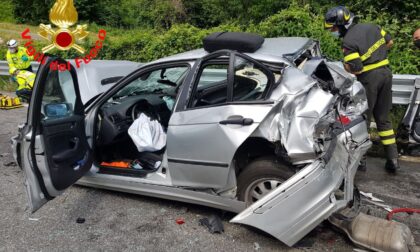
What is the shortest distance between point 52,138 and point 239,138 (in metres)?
1.52

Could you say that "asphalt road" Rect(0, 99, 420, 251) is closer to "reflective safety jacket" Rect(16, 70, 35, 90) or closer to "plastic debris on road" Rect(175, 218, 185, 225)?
"plastic debris on road" Rect(175, 218, 185, 225)

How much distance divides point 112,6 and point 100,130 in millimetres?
21261

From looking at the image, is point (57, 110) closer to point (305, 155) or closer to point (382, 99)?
point (305, 155)

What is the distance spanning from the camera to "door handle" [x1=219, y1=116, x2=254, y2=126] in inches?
117

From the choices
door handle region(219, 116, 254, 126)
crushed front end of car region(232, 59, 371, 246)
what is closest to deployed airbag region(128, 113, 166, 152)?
door handle region(219, 116, 254, 126)

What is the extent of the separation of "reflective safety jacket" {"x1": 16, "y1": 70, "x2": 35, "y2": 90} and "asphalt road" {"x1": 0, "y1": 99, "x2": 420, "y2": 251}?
13.5 ft

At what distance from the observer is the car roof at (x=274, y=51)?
3.23 metres

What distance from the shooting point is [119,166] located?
3926 millimetres

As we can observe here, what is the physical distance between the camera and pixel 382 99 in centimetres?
446

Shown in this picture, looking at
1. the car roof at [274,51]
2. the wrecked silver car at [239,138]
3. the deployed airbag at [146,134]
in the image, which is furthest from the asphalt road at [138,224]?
the car roof at [274,51]

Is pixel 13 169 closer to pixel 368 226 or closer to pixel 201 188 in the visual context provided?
pixel 201 188

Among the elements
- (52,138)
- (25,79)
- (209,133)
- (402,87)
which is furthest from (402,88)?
(25,79)

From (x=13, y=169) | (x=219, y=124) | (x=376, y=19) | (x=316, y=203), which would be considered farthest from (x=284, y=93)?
(x=376, y=19)

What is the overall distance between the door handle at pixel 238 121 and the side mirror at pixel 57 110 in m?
1.39
